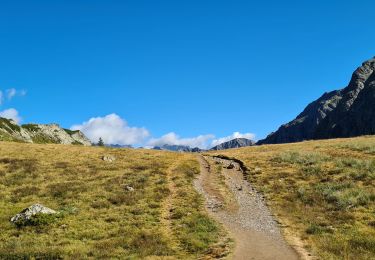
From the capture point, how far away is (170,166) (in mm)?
58656

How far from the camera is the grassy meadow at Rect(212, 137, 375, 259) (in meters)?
25.5

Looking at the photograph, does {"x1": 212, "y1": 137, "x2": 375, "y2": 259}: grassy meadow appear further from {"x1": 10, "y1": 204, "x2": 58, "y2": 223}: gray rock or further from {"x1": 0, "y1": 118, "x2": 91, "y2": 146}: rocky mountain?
{"x1": 0, "y1": 118, "x2": 91, "y2": 146}: rocky mountain

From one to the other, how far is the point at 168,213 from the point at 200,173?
62.2 ft

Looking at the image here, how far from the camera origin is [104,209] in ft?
119

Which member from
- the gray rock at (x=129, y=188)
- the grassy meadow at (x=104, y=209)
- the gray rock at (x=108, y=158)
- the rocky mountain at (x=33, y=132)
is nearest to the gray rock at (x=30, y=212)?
the grassy meadow at (x=104, y=209)

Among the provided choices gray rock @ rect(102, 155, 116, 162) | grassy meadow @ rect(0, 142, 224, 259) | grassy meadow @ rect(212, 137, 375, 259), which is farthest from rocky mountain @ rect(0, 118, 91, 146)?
grassy meadow @ rect(212, 137, 375, 259)

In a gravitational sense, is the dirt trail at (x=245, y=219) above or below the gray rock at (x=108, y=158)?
below

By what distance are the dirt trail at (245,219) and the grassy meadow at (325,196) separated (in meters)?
1.23

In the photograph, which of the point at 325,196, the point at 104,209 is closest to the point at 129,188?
the point at 104,209

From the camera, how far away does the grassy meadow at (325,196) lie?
25516 mm

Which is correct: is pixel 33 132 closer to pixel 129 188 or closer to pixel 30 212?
pixel 129 188

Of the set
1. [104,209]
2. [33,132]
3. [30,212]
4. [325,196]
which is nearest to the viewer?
[30,212]

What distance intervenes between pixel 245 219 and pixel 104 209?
→ 11727 millimetres

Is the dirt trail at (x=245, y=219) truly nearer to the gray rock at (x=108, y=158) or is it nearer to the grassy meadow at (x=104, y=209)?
the grassy meadow at (x=104, y=209)
